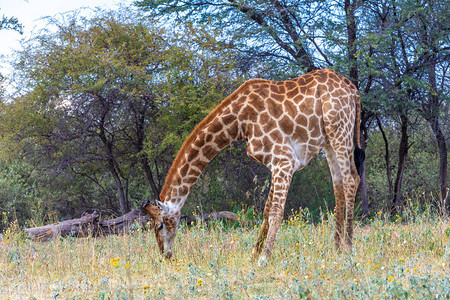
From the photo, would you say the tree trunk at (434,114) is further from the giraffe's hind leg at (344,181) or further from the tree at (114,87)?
the giraffe's hind leg at (344,181)

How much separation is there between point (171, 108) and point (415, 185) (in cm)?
1017

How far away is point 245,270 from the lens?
5.81 meters

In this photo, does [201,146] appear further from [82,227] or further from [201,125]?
[82,227]

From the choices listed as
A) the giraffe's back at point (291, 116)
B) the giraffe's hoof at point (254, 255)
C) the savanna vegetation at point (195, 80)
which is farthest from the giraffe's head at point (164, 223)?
the savanna vegetation at point (195, 80)

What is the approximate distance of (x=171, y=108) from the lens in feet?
44.2

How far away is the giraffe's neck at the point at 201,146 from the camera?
6586 millimetres

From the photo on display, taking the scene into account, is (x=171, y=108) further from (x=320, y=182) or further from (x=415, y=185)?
(x=415, y=185)

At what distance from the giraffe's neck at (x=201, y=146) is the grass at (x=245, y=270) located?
823 millimetres

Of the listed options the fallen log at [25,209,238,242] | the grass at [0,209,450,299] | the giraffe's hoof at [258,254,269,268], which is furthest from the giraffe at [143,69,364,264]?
the fallen log at [25,209,238,242]

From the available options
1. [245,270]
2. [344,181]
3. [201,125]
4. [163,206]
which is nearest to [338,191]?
[344,181]

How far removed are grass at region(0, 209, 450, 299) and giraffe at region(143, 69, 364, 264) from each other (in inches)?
16.7

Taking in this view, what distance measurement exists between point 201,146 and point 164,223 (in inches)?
48.5

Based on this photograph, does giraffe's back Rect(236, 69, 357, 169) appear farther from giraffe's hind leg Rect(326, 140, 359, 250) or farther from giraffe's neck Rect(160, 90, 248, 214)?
giraffe's hind leg Rect(326, 140, 359, 250)

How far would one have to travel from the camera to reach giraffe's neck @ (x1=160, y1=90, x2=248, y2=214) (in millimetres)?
6586
